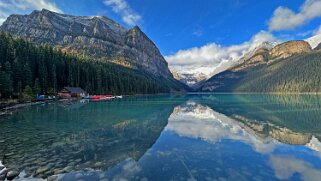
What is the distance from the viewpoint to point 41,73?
105625 mm

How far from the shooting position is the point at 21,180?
46.6 feet

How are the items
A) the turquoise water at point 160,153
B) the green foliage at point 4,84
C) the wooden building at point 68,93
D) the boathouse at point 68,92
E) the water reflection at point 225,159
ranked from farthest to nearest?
the boathouse at point 68,92 → the wooden building at point 68,93 → the green foliage at point 4,84 → the turquoise water at point 160,153 → the water reflection at point 225,159

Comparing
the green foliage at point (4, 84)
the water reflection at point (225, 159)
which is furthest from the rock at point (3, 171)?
the green foliage at point (4, 84)

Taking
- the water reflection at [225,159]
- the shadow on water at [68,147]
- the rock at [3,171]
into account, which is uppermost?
the rock at [3,171]

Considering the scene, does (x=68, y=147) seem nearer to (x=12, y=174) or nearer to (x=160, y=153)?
(x=12, y=174)

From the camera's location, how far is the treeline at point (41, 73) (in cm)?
8561

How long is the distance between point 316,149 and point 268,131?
9114mm

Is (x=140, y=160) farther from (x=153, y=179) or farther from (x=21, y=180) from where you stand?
(x=21, y=180)

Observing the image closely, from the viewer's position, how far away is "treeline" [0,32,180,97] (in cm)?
8561

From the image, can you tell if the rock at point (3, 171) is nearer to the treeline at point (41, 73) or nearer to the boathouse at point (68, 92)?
the treeline at point (41, 73)

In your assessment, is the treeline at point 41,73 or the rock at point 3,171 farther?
the treeline at point 41,73

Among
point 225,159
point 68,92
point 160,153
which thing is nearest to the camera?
point 225,159

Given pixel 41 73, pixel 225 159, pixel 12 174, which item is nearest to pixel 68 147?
pixel 12 174

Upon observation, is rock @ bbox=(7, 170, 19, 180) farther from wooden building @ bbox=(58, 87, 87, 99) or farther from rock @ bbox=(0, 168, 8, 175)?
wooden building @ bbox=(58, 87, 87, 99)
